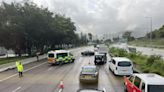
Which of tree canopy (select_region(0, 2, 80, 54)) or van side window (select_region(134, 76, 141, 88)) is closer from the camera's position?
van side window (select_region(134, 76, 141, 88))

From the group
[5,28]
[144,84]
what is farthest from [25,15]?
Answer: [144,84]

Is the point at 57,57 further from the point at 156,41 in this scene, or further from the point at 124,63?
the point at 156,41

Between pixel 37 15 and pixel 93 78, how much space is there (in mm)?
39966

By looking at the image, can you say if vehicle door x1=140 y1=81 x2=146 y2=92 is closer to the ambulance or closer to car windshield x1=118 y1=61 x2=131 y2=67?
car windshield x1=118 y1=61 x2=131 y2=67

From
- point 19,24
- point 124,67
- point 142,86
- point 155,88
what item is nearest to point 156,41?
point 19,24

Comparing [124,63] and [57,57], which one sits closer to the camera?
[124,63]

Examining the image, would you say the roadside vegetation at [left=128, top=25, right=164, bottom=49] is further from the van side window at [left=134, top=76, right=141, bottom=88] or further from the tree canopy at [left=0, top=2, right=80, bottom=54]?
the van side window at [left=134, top=76, right=141, bottom=88]

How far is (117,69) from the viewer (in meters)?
A: 23.0

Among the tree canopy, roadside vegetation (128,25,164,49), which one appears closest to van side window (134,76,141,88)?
the tree canopy

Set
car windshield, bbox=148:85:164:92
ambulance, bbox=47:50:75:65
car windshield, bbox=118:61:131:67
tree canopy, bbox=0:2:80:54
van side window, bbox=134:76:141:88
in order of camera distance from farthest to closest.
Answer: tree canopy, bbox=0:2:80:54 → ambulance, bbox=47:50:75:65 → car windshield, bbox=118:61:131:67 → van side window, bbox=134:76:141:88 → car windshield, bbox=148:85:164:92

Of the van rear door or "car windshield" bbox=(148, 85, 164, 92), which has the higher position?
"car windshield" bbox=(148, 85, 164, 92)

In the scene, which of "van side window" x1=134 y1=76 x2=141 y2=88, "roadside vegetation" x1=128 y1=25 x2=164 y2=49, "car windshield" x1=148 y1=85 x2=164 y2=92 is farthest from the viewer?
"roadside vegetation" x1=128 y1=25 x2=164 y2=49

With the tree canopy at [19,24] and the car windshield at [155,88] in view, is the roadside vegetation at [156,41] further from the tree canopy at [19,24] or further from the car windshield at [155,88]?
the car windshield at [155,88]

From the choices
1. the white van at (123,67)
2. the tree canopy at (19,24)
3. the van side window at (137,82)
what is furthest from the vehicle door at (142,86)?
the tree canopy at (19,24)
